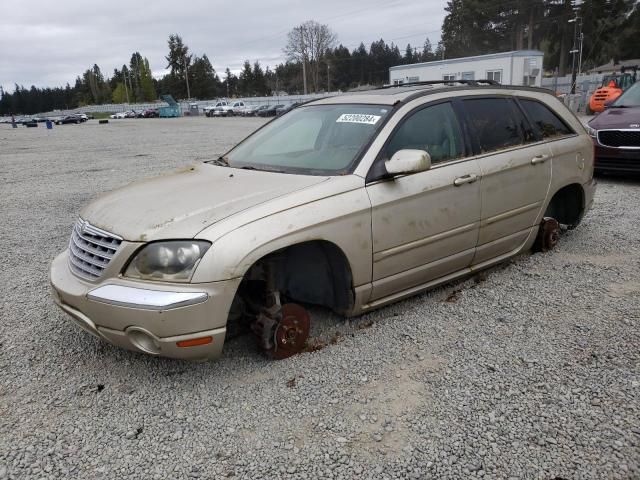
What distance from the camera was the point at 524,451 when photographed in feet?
7.88

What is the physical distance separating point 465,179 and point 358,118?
0.90 m

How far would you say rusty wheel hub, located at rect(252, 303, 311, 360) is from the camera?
10.3 feet

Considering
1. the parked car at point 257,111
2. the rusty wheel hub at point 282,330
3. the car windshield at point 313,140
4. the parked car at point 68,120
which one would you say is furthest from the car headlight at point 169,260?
the parked car at point 68,120

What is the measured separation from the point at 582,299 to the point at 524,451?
6.45ft

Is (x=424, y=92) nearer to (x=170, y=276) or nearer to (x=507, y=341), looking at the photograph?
(x=507, y=341)

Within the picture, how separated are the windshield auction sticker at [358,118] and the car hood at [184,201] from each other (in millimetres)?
673

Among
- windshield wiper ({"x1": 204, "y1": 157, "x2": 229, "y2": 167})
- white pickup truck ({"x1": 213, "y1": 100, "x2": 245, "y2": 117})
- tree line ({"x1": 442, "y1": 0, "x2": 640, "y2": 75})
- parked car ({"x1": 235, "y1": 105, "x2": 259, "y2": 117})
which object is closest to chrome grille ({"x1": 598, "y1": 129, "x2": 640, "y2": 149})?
windshield wiper ({"x1": 204, "y1": 157, "x2": 229, "y2": 167})

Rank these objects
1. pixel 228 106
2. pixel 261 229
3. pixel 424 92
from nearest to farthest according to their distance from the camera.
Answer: pixel 261 229 → pixel 424 92 → pixel 228 106

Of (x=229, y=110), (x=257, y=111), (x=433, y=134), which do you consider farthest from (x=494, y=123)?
(x=229, y=110)

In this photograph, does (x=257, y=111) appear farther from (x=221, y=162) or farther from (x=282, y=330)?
(x=282, y=330)

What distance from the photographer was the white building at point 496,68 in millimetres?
37062

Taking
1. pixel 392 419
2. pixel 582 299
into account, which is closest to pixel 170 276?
pixel 392 419

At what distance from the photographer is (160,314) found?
2652 millimetres

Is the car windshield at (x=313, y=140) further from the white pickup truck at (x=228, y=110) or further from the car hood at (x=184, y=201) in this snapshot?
the white pickup truck at (x=228, y=110)
